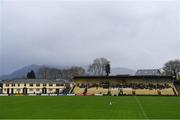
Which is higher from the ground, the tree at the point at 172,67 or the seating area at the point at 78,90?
the tree at the point at 172,67

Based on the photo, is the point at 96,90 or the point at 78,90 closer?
the point at 96,90

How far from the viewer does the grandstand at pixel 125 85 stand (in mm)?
92000

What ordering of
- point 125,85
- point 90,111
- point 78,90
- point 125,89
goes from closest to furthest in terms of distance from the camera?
point 90,111, point 125,89, point 78,90, point 125,85

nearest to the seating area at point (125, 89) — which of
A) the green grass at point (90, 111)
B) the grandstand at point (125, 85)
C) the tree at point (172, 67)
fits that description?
the grandstand at point (125, 85)

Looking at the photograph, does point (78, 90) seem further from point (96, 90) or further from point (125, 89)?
point (125, 89)

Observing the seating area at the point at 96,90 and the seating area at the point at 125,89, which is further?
the seating area at the point at 96,90

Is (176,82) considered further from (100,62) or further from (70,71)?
(70,71)

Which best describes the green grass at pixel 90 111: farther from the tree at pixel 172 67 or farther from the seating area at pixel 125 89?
the tree at pixel 172 67

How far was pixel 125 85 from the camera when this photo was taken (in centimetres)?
10031

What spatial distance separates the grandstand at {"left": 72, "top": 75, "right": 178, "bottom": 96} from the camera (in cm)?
9200

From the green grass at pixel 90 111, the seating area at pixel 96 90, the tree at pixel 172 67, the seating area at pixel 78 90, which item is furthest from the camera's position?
the tree at pixel 172 67

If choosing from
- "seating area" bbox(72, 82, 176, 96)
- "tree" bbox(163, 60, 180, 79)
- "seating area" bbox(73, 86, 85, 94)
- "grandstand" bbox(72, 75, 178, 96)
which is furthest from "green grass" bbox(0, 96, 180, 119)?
"tree" bbox(163, 60, 180, 79)

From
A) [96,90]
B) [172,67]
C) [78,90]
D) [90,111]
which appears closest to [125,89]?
[96,90]

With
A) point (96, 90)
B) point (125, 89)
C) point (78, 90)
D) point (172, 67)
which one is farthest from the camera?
point (172, 67)
